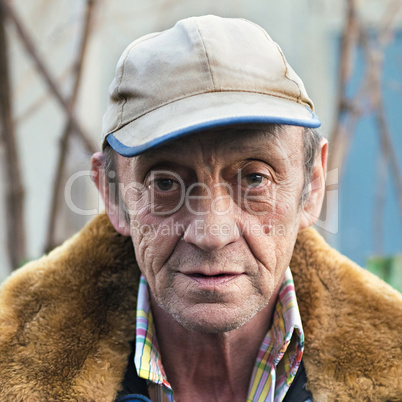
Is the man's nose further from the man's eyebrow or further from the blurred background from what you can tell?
the blurred background

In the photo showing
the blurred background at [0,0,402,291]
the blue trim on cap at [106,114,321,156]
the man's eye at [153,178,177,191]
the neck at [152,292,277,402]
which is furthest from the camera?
the blurred background at [0,0,402,291]

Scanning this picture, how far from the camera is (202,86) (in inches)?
62.2

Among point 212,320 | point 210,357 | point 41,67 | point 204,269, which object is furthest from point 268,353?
point 41,67

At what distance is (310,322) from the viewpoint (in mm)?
1852

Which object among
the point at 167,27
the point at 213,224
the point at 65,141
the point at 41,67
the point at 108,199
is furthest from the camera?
the point at 167,27

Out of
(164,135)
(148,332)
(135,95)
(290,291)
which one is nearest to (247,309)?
(290,291)

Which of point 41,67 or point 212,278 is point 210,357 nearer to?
point 212,278

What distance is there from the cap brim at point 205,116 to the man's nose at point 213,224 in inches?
9.2

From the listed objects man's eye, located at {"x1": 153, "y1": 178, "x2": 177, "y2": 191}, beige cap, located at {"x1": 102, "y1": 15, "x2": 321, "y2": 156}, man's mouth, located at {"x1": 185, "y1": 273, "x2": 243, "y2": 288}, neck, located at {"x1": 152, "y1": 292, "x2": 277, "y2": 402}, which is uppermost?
beige cap, located at {"x1": 102, "y1": 15, "x2": 321, "y2": 156}

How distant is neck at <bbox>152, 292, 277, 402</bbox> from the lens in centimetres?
192

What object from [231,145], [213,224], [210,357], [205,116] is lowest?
[210,357]

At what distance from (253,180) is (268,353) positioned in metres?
0.59

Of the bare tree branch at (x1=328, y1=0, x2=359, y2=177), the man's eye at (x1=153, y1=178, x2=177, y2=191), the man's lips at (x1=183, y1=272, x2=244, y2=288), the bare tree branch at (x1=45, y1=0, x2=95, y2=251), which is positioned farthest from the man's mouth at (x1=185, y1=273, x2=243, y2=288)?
the bare tree branch at (x1=328, y1=0, x2=359, y2=177)

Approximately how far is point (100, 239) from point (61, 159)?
946 millimetres
